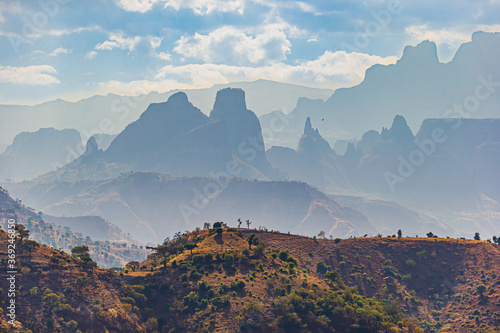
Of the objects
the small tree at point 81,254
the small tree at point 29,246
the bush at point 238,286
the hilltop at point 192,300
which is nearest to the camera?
the hilltop at point 192,300

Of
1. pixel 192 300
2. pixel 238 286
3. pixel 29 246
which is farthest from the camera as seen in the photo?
pixel 238 286

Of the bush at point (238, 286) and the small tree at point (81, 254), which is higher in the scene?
the small tree at point (81, 254)

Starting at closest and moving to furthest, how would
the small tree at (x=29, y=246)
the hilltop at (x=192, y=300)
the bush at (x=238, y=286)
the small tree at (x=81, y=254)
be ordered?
the hilltop at (x=192, y=300), the small tree at (x=29, y=246), the bush at (x=238, y=286), the small tree at (x=81, y=254)

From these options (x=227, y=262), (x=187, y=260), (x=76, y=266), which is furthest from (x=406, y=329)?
(x=76, y=266)

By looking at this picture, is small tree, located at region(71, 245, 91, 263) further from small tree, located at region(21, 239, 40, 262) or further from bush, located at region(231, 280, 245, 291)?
bush, located at region(231, 280, 245, 291)

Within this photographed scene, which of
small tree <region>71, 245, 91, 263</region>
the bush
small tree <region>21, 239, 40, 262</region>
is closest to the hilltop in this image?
the bush

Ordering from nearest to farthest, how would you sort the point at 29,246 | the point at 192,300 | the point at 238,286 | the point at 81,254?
the point at 29,246
the point at 192,300
the point at 238,286
the point at 81,254

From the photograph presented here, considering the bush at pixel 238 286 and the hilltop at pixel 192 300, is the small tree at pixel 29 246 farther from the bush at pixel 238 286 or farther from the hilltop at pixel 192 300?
the bush at pixel 238 286

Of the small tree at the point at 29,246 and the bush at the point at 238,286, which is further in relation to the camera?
the bush at the point at 238,286

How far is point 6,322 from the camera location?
447 feet

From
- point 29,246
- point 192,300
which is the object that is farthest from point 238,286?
point 29,246

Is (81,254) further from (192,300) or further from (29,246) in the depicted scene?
(192,300)

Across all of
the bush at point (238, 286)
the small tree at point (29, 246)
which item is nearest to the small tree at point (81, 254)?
the small tree at point (29, 246)

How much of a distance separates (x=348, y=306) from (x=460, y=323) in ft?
189
